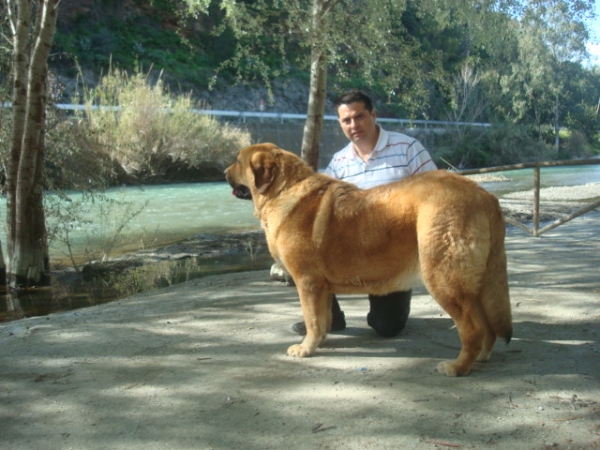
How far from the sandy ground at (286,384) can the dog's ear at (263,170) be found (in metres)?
1.33

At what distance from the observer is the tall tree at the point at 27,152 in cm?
829

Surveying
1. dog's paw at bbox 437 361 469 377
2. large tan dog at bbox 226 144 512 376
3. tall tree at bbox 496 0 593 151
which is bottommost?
dog's paw at bbox 437 361 469 377

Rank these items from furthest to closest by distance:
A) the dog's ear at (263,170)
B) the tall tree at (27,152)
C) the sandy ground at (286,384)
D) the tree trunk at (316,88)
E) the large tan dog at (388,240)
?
1. the tree trunk at (316,88)
2. the tall tree at (27,152)
3. the dog's ear at (263,170)
4. the large tan dog at (388,240)
5. the sandy ground at (286,384)

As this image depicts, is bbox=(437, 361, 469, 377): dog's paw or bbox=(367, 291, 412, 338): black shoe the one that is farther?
bbox=(367, 291, 412, 338): black shoe

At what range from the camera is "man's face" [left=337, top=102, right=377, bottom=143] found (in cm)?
489

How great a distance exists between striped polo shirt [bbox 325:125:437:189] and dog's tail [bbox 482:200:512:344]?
1.08 meters

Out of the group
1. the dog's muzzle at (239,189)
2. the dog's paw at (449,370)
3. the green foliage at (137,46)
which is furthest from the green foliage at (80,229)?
the green foliage at (137,46)

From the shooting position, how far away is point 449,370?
3.81m

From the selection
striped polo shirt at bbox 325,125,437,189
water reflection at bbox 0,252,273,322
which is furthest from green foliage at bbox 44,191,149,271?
striped polo shirt at bbox 325,125,437,189

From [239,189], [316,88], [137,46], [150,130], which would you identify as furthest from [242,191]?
[137,46]

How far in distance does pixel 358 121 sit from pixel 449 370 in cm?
220

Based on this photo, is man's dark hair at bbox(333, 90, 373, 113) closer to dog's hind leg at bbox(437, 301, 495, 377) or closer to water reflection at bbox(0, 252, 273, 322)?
dog's hind leg at bbox(437, 301, 495, 377)

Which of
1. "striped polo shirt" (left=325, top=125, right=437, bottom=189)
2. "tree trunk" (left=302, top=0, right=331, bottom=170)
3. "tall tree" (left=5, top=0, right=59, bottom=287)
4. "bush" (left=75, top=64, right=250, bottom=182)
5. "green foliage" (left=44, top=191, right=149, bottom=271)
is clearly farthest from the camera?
"bush" (left=75, top=64, right=250, bottom=182)

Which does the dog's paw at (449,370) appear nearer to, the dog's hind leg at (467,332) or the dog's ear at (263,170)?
the dog's hind leg at (467,332)
